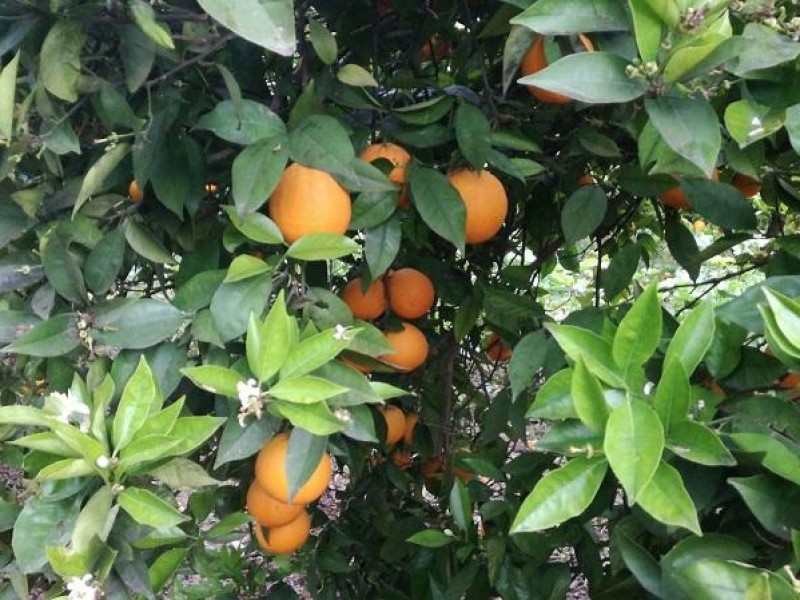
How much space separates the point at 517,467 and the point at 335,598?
69 cm

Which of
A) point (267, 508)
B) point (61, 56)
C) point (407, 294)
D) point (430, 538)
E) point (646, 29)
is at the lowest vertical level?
point (430, 538)

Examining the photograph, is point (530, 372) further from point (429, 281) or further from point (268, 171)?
point (268, 171)

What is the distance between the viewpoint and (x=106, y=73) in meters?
0.97

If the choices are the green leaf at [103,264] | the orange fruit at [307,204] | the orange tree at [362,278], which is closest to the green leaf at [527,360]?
the orange tree at [362,278]

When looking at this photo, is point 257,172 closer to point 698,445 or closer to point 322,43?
point 322,43

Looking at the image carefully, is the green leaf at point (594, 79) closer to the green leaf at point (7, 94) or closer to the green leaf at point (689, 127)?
the green leaf at point (689, 127)

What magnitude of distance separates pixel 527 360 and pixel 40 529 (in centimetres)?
58

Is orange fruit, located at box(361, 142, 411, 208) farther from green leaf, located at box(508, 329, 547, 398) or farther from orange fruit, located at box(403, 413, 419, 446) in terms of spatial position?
orange fruit, located at box(403, 413, 419, 446)

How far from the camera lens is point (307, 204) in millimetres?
907

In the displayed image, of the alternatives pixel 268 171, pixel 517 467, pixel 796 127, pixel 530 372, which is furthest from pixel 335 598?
pixel 796 127

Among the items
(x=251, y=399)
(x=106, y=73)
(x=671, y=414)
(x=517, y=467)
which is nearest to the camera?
(x=671, y=414)

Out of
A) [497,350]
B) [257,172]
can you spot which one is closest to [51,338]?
[257,172]

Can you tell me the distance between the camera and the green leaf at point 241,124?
880 mm

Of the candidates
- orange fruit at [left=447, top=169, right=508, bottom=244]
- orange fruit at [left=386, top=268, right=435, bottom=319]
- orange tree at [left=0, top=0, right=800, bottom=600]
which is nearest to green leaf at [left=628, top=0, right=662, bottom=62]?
orange tree at [left=0, top=0, right=800, bottom=600]
